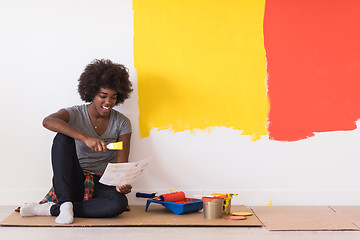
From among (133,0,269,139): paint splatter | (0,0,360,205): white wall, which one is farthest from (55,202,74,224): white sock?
(133,0,269,139): paint splatter

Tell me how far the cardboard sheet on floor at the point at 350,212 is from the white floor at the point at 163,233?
11.1 inches

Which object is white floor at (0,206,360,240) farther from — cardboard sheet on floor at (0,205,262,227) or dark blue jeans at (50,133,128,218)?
dark blue jeans at (50,133,128,218)

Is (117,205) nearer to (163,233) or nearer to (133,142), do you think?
(163,233)

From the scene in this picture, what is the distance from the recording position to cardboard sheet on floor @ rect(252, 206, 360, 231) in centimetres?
216

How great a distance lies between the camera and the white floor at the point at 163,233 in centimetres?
Answer: 195

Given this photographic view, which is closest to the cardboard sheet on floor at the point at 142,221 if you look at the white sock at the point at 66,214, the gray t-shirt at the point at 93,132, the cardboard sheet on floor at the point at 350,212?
the white sock at the point at 66,214

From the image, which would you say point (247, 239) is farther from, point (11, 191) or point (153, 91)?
point (11, 191)

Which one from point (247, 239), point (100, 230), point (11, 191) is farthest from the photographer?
point (11, 191)

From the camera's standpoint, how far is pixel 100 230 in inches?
82.0

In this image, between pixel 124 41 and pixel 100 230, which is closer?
pixel 100 230

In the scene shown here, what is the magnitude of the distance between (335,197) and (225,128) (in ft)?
2.57

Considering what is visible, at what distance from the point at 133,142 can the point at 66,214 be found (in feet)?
2.48

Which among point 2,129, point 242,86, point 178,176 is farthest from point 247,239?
point 2,129

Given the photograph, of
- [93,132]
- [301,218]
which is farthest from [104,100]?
[301,218]
